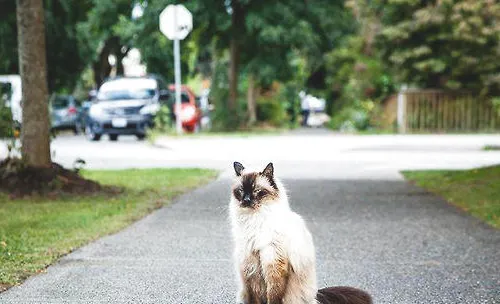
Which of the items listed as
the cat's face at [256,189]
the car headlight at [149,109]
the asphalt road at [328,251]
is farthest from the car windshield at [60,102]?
the cat's face at [256,189]

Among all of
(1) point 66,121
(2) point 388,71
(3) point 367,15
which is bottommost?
(1) point 66,121

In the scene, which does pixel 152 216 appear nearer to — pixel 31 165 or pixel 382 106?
pixel 31 165

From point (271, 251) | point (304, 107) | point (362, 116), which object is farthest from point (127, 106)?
point (304, 107)

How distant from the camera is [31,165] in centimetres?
1079

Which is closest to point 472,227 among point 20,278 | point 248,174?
point 248,174

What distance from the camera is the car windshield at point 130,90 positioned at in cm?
2575

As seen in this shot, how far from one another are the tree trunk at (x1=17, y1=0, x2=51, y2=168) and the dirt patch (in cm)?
16

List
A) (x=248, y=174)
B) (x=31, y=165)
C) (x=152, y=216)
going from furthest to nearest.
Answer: (x=31, y=165) → (x=152, y=216) → (x=248, y=174)

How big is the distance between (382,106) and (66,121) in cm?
1587

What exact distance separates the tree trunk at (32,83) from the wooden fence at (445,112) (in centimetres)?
1908

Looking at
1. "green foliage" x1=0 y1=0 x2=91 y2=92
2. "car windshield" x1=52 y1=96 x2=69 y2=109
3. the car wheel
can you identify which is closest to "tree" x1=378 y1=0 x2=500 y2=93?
the car wheel

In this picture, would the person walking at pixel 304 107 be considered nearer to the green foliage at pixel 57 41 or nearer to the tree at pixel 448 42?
the green foliage at pixel 57 41

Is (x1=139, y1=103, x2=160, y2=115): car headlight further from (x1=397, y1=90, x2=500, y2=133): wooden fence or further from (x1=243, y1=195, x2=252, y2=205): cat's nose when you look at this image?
(x1=243, y1=195, x2=252, y2=205): cat's nose

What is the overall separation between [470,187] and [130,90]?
1690 cm
